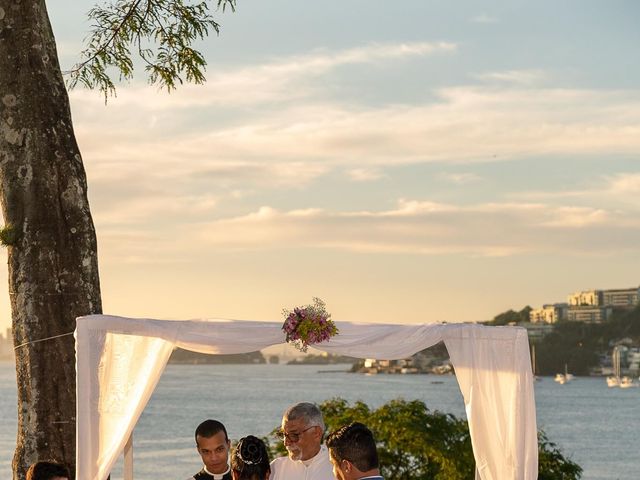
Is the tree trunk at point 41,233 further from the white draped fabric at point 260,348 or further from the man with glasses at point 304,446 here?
the man with glasses at point 304,446

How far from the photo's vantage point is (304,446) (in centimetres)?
714

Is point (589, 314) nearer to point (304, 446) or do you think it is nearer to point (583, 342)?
point (583, 342)

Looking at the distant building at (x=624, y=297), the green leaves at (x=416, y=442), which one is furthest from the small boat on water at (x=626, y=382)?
the green leaves at (x=416, y=442)

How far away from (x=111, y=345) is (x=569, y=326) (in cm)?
11326

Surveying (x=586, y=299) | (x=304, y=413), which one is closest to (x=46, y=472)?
(x=304, y=413)

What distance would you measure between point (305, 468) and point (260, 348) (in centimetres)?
141

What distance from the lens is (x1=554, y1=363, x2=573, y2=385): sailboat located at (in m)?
119

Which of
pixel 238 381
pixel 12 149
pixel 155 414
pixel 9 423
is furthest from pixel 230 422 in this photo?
pixel 12 149

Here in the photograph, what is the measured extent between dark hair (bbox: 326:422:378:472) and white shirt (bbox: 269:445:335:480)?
135 cm

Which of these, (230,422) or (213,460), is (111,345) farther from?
(230,422)

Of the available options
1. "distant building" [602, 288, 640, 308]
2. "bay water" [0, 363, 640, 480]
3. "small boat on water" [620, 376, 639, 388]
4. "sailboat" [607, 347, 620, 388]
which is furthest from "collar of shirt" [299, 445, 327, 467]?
"small boat on water" [620, 376, 639, 388]

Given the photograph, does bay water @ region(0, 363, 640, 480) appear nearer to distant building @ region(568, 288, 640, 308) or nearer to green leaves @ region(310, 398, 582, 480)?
distant building @ region(568, 288, 640, 308)

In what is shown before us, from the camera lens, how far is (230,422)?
89.6 metres

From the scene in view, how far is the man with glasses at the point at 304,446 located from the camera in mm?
7035
